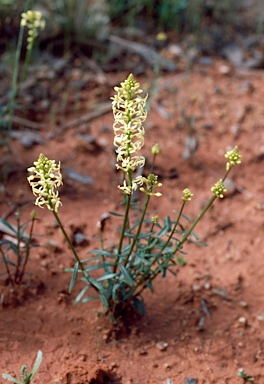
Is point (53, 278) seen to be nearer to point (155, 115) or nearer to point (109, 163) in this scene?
point (109, 163)

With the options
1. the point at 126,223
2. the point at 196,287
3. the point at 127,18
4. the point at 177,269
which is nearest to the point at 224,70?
the point at 127,18

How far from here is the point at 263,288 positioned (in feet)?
10.2

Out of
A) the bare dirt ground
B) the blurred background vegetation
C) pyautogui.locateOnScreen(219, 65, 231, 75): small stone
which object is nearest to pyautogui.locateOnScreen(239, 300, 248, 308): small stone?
the bare dirt ground

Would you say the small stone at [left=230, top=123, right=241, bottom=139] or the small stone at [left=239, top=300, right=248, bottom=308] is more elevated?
the small stone at [left=230, top=123, right=241, bottom=139]

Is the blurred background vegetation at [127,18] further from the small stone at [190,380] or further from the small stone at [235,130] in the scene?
the small stone at [190,380]

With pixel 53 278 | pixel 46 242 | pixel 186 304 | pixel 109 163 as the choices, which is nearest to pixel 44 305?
pixel 53 278

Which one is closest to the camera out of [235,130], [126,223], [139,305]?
[126,223]

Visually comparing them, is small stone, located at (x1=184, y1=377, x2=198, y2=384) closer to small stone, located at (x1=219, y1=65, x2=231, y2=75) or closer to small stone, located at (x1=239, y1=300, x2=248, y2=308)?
small stone, located at (x1=239, y1=300, x2=248, y2=308)

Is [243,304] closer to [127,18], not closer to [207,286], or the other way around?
[207,286]

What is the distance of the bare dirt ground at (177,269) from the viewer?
2549 millimetres

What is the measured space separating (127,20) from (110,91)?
126cm

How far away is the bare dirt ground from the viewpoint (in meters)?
2.55

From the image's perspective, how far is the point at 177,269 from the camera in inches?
124

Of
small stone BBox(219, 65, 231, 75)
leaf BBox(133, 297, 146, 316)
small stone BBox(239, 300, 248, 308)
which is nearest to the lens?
leaf BBox(133, 297, 146, 316)
